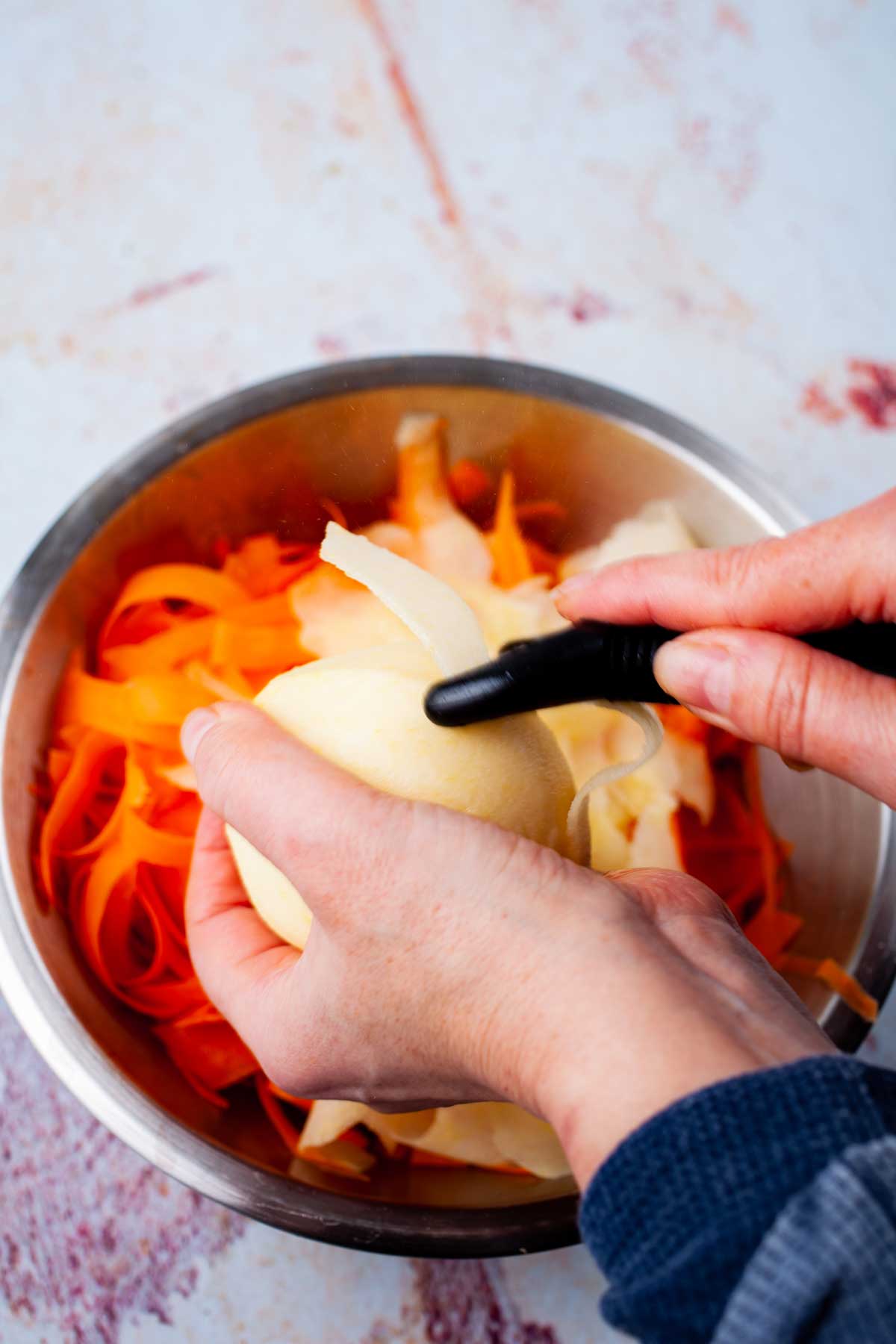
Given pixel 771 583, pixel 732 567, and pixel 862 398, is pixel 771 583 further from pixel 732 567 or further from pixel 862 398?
pixel 862 398

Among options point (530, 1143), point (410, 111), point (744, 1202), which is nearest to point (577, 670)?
point (744, 1202)

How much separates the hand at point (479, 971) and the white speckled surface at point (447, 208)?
708 mm

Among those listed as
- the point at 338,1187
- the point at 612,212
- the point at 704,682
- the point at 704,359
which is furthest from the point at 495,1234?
the point at 612,212

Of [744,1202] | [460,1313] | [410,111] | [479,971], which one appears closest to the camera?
[744,1202]

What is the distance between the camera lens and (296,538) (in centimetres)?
74

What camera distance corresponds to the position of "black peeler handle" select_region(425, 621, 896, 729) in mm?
573

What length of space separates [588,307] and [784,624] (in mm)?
814

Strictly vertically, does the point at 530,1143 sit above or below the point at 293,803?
below

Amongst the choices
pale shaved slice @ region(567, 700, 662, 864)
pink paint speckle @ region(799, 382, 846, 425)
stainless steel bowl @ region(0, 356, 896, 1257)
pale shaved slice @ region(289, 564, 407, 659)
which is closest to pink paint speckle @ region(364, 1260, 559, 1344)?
stainless steel bowl @ region(0, 356, 896, 1257)

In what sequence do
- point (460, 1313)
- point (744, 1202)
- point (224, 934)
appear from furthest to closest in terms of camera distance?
point (460, 1313) < point (224, 934) < point (744, 1202)

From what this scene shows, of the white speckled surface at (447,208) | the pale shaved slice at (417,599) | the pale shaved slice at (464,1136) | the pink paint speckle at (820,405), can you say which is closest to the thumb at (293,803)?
the pale shaved slice at (417,599)

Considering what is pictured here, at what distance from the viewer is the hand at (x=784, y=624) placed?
22.5 inches

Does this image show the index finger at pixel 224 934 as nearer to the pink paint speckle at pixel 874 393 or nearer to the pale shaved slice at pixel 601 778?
the pale shaved slice at pixel 601 778

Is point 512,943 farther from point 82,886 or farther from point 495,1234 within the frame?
point 82,886
